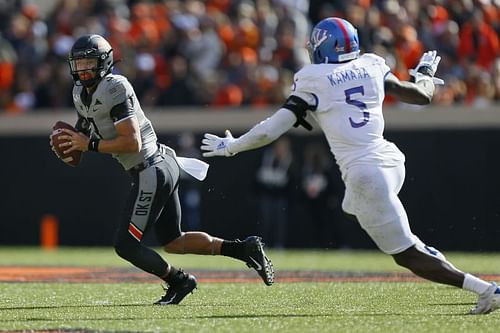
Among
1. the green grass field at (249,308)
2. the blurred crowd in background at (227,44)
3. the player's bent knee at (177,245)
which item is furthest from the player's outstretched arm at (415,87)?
the blurred crowd in background at (227,44)

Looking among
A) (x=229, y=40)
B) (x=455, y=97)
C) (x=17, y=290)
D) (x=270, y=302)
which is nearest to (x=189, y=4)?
(x=229, y=40)

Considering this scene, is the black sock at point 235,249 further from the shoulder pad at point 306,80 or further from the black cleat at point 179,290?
the shoulder pad at point 306,80

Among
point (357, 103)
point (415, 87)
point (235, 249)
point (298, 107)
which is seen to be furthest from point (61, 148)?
point (415, 87)

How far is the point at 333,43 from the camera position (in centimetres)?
641

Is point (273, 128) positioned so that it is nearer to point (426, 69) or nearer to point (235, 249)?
point (426, 69)

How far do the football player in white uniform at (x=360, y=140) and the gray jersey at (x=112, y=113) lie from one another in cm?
89

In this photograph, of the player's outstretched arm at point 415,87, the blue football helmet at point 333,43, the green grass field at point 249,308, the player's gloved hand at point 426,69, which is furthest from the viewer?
the player's gloved hand at point 426,69

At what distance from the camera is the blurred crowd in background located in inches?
555

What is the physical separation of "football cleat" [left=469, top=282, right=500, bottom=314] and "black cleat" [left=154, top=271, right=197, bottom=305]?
1906mm

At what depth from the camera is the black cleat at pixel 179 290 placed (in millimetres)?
7188

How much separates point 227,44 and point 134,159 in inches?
357

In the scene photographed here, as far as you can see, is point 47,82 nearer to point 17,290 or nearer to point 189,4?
point 189,4

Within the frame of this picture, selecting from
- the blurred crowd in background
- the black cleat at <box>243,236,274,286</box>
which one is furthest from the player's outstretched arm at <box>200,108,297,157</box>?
the blurred crowd in background

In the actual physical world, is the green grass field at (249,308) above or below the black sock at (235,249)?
below
